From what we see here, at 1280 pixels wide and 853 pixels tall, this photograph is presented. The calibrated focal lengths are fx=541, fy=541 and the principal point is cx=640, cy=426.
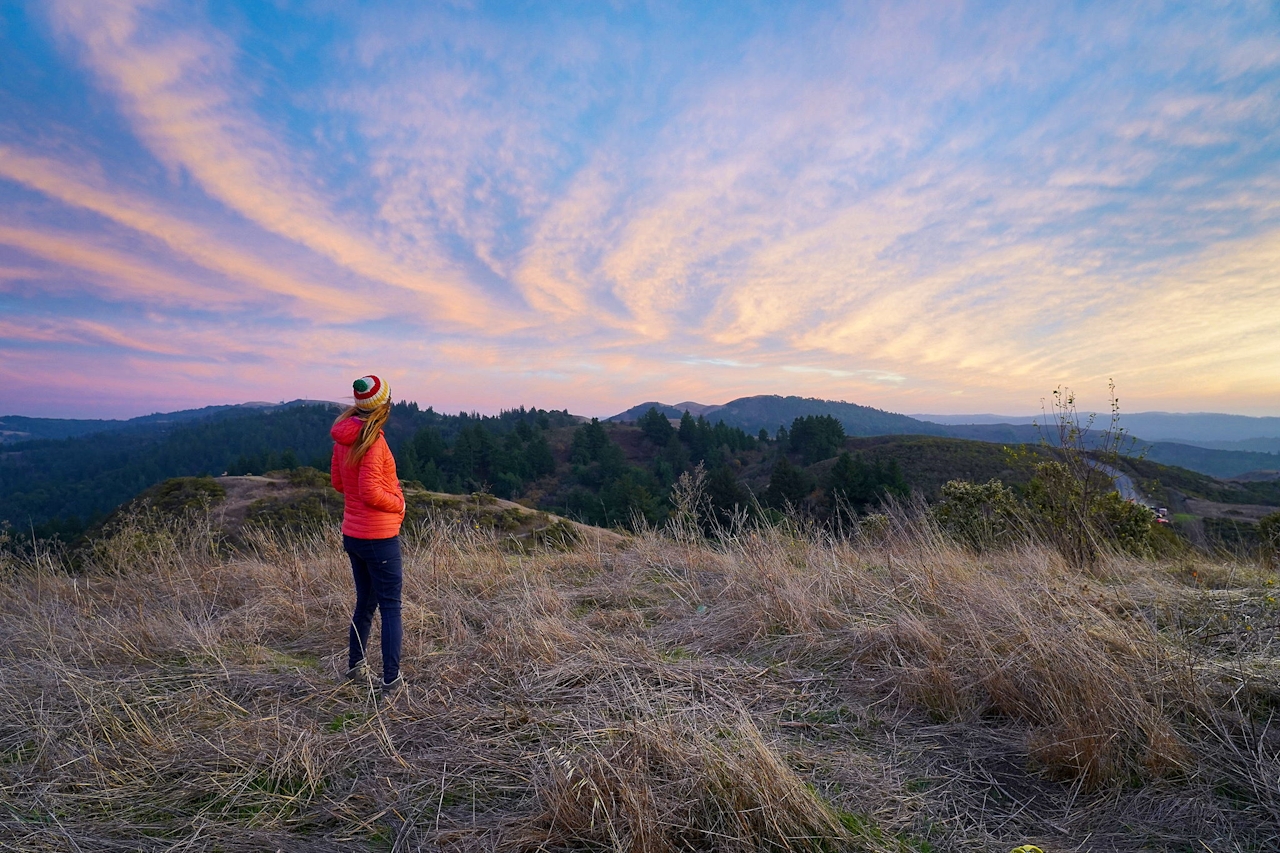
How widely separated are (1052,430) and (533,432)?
70756mm

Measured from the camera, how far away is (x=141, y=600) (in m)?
4.74

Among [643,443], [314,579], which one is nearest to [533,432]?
[643,443]

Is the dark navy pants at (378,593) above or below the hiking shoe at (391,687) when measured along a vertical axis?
above

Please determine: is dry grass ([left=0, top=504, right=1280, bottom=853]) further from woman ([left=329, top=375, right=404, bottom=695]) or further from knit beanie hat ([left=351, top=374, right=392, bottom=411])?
knit beanie hat ([left=351, top=374, right=392, bottom=411])

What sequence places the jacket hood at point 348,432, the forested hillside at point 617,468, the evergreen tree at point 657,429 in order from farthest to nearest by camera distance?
the evergreen tree at point 657,429 < the forested hillside at point 617,468 < the jacket hood at point 348,432

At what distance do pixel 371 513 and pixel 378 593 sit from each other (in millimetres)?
496

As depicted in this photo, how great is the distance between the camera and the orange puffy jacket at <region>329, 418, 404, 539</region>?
10.8 feet

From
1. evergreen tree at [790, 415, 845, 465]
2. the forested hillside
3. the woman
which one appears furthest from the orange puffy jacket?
evergreen tree at [790, 415, 845, 465]

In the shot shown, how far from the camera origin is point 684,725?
2.35m

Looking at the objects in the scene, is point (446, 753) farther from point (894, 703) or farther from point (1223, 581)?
point (1223, 581)

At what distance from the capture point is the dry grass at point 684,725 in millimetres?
1943

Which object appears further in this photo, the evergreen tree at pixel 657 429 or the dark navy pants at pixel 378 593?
the evergreen tree at pixel 657 429

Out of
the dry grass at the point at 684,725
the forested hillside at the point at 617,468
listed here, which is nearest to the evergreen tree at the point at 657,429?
the forested hillside at the point at 617,468

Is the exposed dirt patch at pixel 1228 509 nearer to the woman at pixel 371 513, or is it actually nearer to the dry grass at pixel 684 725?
the dry grass at pixel 684 725
